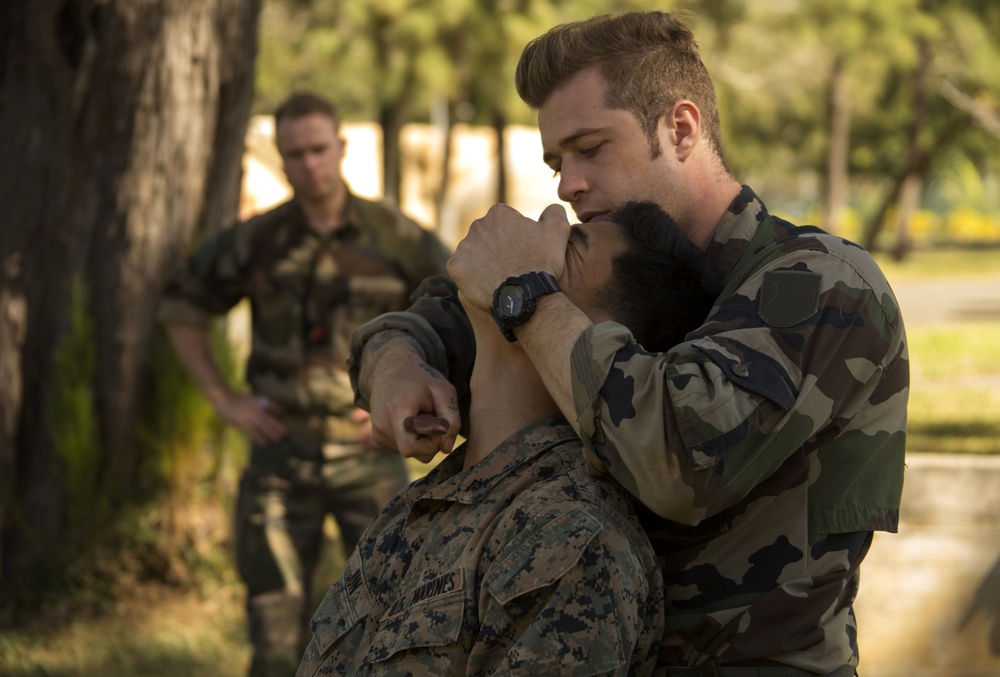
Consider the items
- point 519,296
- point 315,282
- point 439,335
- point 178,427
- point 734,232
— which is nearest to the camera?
point 519,296

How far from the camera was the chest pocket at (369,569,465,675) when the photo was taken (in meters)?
1.96

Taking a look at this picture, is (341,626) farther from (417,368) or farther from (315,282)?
Answer: (315,282)

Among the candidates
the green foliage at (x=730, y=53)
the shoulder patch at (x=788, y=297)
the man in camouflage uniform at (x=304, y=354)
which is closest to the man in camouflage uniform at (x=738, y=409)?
the shoulder patch at (x=788, y=297)

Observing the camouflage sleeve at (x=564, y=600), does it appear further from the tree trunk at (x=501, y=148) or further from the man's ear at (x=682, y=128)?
the tree trunk at (x=501, y=148)

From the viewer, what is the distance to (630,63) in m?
2.47

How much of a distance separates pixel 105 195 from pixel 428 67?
1528 cm

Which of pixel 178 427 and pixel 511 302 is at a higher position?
pixel 511 302

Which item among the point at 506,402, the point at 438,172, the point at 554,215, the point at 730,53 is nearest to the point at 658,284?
the point at 554,215

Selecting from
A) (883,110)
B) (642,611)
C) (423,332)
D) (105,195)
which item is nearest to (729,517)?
(642,611)

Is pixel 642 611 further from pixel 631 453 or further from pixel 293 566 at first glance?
pixel 293 566

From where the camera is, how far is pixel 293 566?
5020 mm

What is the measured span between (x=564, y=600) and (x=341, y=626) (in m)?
0.52

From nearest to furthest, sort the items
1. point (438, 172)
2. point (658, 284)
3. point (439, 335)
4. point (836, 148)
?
point (658, 284) < point (439, 335) < point (836, 148) < point (438, 172)

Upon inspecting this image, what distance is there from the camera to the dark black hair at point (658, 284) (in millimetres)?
2172
